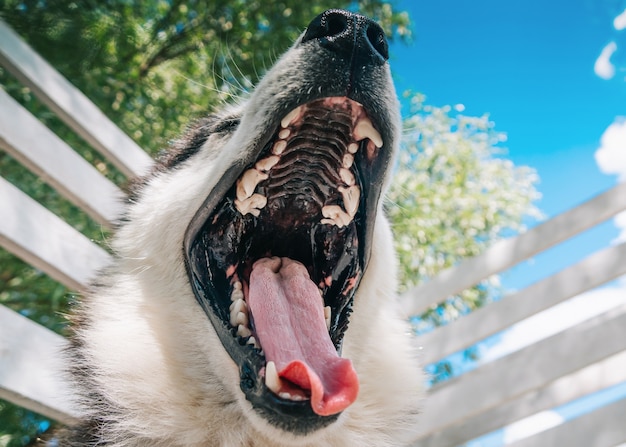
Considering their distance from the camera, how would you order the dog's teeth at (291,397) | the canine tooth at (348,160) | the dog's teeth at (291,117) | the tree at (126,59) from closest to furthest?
the dog's teeth at (291,397) < the dog's teeth at (291,117) < the canine tooth at (348,160) < the tree at (126,59)

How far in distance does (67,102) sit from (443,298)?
10.4ft

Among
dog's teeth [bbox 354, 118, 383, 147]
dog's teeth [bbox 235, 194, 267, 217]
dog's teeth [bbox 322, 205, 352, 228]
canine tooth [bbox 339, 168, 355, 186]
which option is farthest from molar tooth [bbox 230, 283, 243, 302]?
dog's teeth [bbox 354, 118, 383, 147]

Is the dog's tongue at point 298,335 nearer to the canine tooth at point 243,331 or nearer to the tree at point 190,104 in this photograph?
the canine tooth at point 243,331

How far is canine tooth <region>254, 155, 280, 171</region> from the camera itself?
1.89m

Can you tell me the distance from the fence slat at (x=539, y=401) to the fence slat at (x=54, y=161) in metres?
2.88

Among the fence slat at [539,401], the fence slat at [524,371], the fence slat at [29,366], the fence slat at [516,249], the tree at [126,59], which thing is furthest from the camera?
the tree at [126,59]

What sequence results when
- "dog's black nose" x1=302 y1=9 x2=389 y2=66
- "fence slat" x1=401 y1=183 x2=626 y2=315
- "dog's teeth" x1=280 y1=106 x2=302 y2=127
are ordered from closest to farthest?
"dog's black nose" x1=302 y1=9 x2=389 y2=66, "dog's teeth" x1=280 y1=106 x2=302 y2=127, "fence slat" x1=401 y1=183 x2=626 y2=315

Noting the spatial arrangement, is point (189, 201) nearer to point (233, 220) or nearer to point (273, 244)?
point (233, 220)

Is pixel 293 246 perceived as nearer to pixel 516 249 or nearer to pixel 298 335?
pixel 298 335

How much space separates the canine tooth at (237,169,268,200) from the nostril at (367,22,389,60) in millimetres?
543

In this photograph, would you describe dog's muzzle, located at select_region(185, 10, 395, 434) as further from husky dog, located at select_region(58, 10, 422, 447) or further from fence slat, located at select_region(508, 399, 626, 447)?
fence slat, located at select_region(508, 399, 626, 447)

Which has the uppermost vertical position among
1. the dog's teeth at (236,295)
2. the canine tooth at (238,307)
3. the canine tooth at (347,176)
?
the canine tooth at (347,176)

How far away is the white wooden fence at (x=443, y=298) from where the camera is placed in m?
2.81

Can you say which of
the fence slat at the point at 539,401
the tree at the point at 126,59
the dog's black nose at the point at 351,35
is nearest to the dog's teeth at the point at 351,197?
the dog's black nose at the point at 351,35
